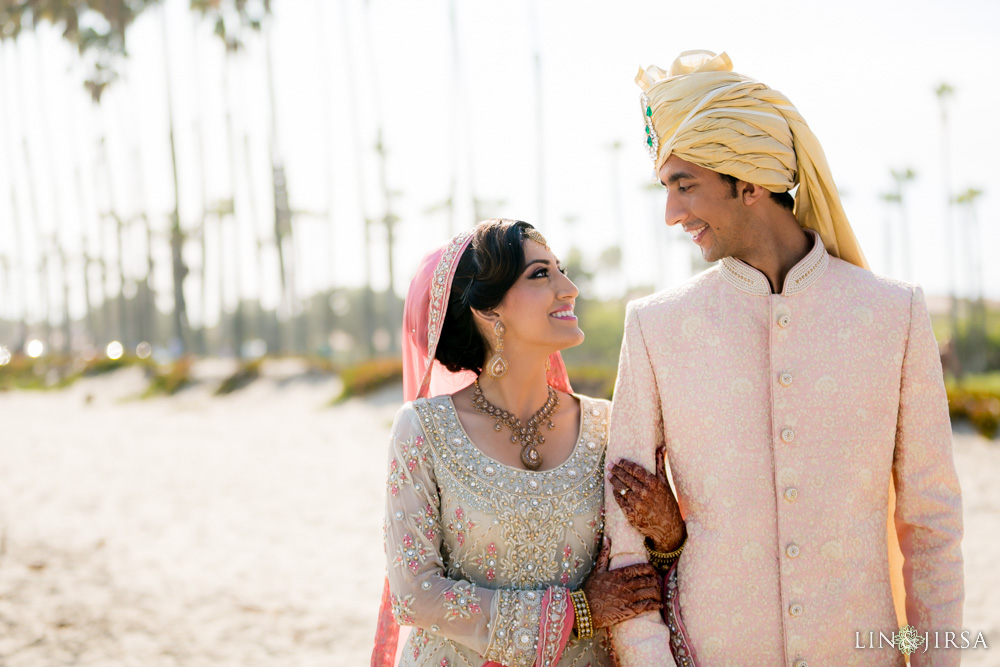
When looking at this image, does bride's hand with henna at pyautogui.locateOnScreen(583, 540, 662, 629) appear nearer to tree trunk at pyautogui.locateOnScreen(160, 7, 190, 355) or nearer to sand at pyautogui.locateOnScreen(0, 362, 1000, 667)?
sand at pyautogui.locateOnScreen(0, 362, 1000, 667)

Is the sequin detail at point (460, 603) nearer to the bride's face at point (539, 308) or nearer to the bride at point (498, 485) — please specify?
the bride at point (498, 485)

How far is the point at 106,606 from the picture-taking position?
662 centimetres

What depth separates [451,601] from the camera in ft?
8.47

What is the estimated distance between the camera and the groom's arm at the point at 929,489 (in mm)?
2340

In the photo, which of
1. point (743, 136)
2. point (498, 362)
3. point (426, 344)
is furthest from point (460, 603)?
point (743, 136)

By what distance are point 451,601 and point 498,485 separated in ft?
1.38

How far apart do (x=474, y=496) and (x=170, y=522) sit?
26.3 ft

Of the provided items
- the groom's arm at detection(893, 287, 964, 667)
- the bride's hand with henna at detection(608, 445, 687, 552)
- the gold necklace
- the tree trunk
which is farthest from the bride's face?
the tree trunk

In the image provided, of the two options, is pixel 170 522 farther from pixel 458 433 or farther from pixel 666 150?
pixel 666 150

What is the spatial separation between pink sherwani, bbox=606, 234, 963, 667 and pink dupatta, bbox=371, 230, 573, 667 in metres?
0.87

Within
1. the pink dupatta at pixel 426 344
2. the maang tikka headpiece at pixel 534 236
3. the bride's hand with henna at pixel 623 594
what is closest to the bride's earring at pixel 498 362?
the pink dupatta at pixel 426 344

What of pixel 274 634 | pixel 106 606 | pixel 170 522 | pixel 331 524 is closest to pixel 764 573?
pixel 274 634

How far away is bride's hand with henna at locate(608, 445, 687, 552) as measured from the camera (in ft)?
7.99

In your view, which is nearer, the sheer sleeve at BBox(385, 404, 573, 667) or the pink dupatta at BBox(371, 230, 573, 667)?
the sheer sleeve at BBox(385, 404, 573, 667)
